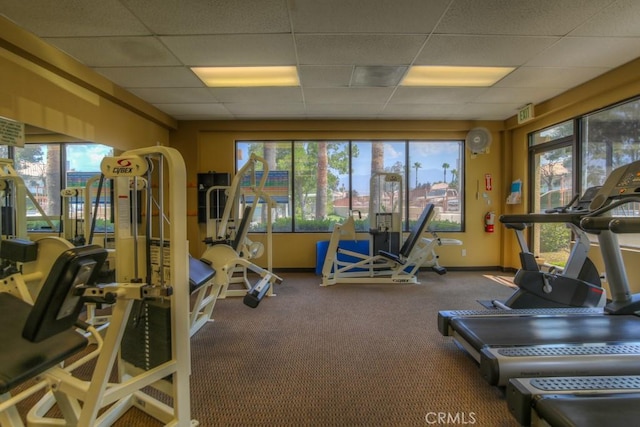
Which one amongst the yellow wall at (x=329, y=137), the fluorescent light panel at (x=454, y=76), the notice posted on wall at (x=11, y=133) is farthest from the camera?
the yellow wall at (x=329, y=137)

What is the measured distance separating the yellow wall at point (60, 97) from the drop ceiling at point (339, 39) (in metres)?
0.16

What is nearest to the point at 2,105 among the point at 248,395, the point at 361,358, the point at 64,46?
the point at 64,46

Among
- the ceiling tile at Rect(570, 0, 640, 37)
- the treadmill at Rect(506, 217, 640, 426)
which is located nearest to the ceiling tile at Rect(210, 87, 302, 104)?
the ceiling tile at Rect(570, 0, 640, 37)

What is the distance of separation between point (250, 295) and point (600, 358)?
8.42ft

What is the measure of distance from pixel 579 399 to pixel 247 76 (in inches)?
146

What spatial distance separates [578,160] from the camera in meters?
3.94

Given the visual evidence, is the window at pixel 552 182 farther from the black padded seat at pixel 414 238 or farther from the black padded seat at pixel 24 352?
the black padded seat at pixel 24 352

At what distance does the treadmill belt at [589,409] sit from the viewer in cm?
125

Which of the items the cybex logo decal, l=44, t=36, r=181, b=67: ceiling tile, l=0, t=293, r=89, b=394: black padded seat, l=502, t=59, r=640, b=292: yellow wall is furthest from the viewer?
l=502, t=59, r=640, b=292: yellow wall

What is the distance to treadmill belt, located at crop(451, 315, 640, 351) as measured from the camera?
6.86 ft

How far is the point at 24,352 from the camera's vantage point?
4.16 feet

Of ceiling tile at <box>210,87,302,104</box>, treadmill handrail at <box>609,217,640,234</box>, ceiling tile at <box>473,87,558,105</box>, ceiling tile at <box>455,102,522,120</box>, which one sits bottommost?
treadmill handrail at <box>609,217,640,234</box>

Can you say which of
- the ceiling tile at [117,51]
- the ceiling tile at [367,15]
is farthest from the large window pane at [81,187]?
the ceiling tile at [367,15]

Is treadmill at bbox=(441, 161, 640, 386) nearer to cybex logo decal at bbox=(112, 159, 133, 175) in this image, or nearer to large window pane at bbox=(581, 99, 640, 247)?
large window pane at bbox=(581, 99, 640, 247)
